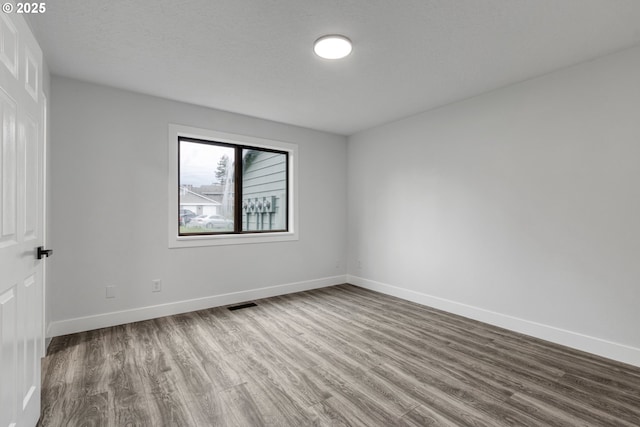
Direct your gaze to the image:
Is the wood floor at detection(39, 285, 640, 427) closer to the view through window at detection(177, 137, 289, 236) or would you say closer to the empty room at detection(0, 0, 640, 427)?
the empty room at detection(0, 0, 640, 427)

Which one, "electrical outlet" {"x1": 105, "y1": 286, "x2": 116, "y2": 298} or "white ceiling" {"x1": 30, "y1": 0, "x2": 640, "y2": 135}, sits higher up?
"white ceiling" {"x1": 30, "y1": 0, "x2": 640, "y2": 135}

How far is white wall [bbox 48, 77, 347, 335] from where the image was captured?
117 inches

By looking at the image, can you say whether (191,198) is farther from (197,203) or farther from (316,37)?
(316,37)

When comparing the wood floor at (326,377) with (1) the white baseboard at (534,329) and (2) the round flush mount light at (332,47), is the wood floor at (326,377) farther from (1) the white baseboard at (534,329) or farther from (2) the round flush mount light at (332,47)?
(2) the round flush mount light at (332,47)

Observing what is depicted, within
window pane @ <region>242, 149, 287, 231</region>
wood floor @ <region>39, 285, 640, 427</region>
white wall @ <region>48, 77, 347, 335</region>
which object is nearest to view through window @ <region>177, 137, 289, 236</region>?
window pane @ <region>242, 149, 287, 231</region>

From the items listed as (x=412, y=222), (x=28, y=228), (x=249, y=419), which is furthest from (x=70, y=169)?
(x=412, y=222)

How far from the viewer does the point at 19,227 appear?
1.46 metres

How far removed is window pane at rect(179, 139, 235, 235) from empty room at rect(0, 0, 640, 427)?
31 mm

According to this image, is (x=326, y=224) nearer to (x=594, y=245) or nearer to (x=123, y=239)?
(x=123, y=239)

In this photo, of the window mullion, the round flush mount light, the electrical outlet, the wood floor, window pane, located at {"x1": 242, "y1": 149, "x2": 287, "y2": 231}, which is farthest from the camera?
window pane, located at {"x1": 242, "y1": 149, "x2": 287, "y2": 231}

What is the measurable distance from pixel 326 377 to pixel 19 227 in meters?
2.03

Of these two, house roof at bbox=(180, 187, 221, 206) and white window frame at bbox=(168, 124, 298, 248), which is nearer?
white window frame at bbox=(168, 124, 298, 248)

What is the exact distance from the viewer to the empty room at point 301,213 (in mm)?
1885

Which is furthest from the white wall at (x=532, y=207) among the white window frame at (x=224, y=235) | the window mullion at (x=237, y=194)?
the window mullion at (x=237, y=194)
